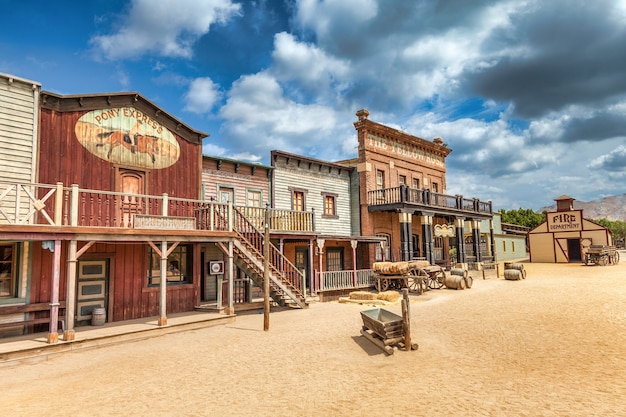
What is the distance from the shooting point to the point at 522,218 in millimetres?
62219

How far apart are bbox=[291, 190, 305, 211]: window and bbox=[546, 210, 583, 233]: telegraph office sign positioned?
86.4 ft

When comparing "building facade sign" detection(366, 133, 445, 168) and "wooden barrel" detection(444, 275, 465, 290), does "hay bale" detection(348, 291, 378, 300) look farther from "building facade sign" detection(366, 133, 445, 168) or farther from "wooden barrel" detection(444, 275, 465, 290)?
"building facade sign" detection(366, 133, 445, 168)

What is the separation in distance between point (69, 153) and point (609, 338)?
53.3ft

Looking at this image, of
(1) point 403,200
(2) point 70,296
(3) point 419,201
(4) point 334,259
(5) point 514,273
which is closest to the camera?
(2) point 70,296

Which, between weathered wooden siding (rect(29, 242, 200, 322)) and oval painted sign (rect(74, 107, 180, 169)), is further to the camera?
oval painted sign (rect(74, 107, 180, 169))

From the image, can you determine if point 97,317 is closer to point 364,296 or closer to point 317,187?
point 364,296

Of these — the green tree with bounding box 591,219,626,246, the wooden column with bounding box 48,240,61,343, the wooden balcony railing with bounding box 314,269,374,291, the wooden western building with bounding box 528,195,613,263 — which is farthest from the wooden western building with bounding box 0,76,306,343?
the green tree with bounding box 591,219,626,246

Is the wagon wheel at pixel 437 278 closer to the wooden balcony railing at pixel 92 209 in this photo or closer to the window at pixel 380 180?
the window at pixel 380 180

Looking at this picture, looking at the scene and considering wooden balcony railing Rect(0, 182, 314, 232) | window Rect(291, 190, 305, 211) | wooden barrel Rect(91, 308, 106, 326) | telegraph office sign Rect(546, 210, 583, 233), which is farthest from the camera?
telegraph office sign Rect(546, 210, 583, 233)

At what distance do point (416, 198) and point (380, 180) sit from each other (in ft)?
8.51

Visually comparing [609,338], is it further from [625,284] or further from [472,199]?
[472,199]

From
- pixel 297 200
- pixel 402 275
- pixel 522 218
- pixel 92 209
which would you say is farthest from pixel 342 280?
Answer: pixel 522 218

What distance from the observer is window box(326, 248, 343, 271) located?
2242cm

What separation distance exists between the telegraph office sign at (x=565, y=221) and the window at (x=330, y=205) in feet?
77.6
